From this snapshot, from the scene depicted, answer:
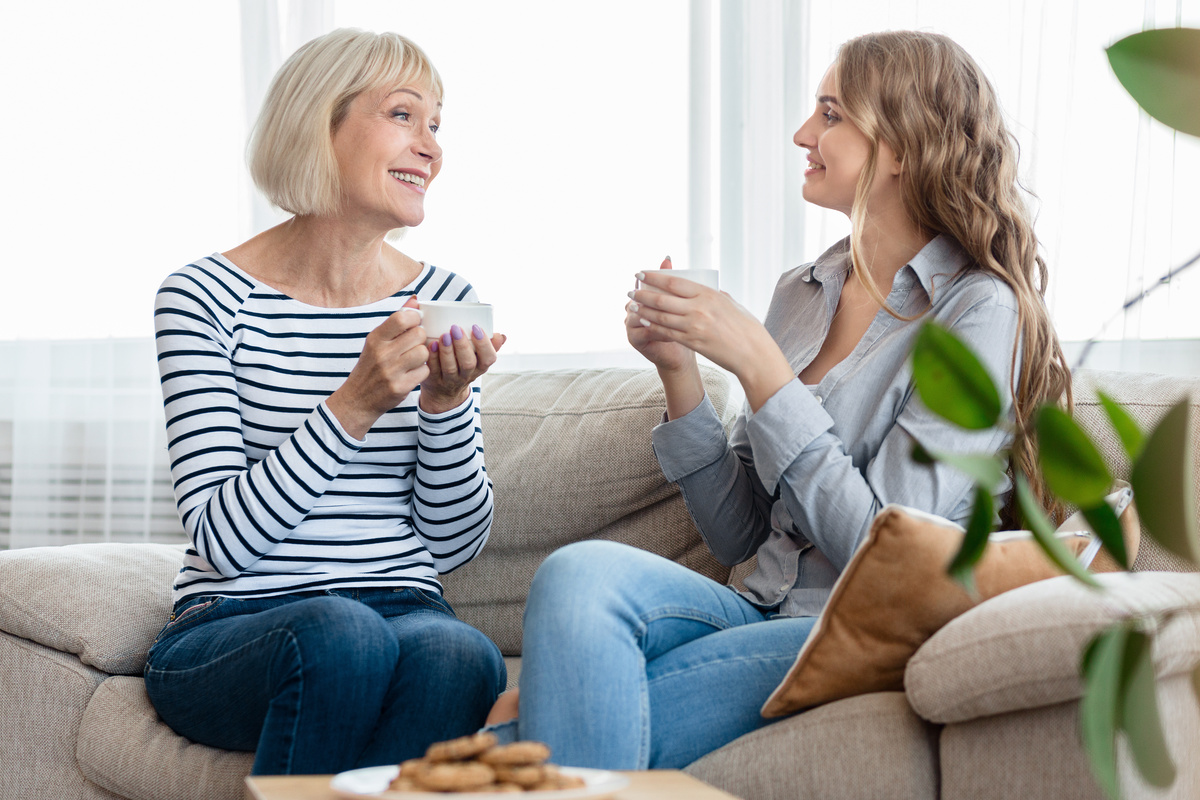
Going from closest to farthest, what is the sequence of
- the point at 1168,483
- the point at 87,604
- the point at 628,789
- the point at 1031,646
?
the point at 1168,483, the point at 628,789, the point at 1031,646, the point at 87,604

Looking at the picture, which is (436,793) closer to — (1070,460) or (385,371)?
(1070,460)

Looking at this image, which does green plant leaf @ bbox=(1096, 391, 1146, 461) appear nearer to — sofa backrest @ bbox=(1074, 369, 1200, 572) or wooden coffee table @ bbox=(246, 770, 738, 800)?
wooden coffee table @ bbox=(246, 770, 738, 800)

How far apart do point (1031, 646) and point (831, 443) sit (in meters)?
0.39

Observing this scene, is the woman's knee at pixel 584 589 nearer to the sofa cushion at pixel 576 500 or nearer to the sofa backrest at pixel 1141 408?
the sofa cushion at pixel 576 500

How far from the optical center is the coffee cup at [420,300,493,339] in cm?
131

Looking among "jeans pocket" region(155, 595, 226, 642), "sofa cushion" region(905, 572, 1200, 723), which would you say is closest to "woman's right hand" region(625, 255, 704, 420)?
"sofa cushion" region(905, 572, 1200, 723)

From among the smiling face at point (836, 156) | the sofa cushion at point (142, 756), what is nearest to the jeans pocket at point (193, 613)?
the sofa cushion at point (142, 756)

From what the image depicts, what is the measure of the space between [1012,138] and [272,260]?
3.71 feet

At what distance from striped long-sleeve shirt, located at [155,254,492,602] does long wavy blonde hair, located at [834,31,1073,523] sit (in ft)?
2.34

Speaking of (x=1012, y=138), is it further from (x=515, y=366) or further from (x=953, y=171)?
(x=515, y=366)

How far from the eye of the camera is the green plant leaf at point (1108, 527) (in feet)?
0.86

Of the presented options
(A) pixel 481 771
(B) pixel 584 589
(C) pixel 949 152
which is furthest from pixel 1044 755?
(C) pixel 949 152

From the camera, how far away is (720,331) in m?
1.29

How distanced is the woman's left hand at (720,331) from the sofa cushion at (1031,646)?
1.33 ft
